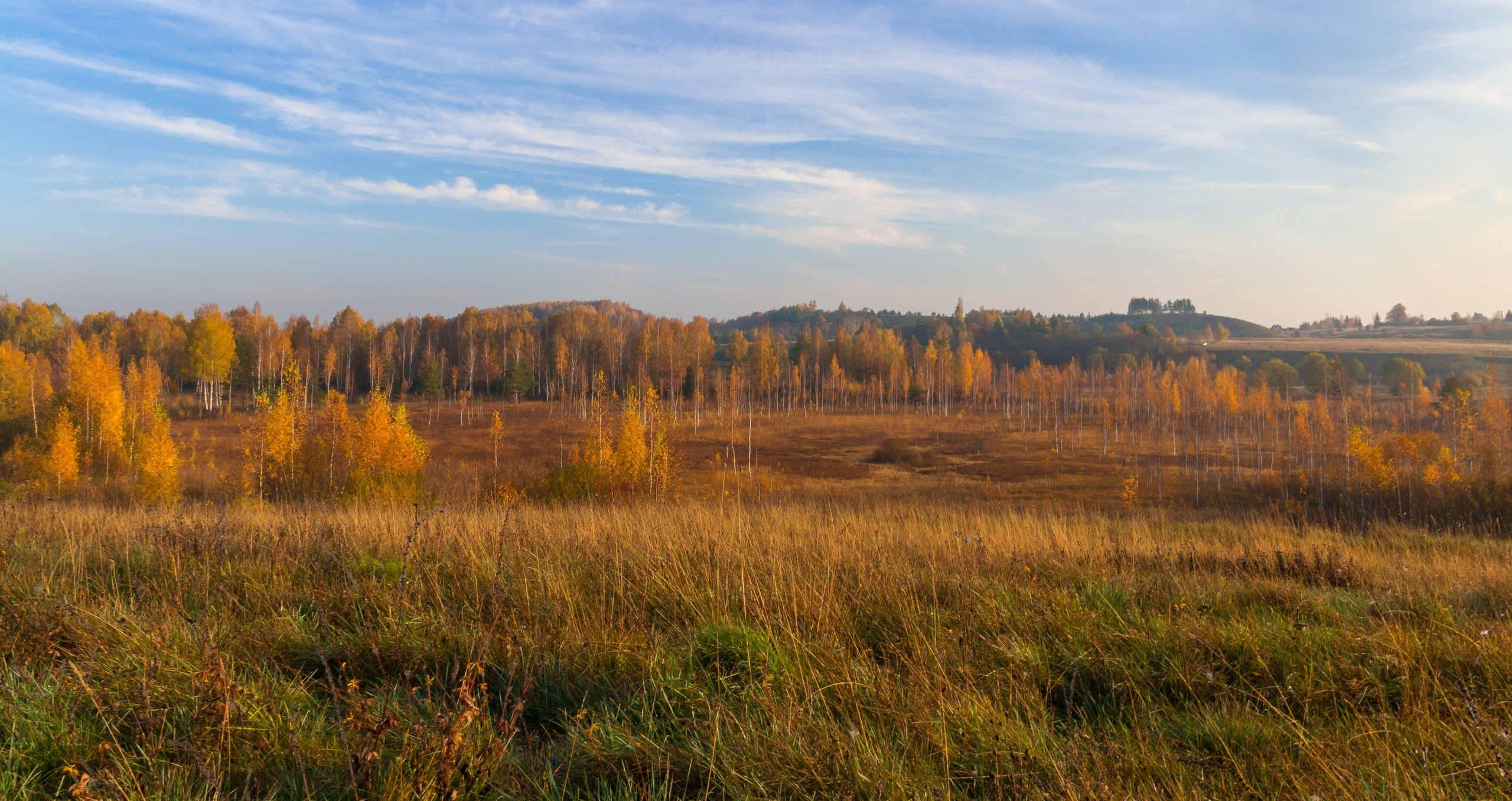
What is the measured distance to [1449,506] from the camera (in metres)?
36.9

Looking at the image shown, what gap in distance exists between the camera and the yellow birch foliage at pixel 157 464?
32.4 m

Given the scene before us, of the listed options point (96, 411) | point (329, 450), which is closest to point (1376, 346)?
point (329, 450)

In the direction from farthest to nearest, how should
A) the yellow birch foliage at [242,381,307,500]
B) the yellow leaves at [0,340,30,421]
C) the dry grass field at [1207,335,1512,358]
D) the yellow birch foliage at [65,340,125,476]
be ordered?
the dry grass field at [1207,335,1512,358]
the yellow leaves at [0,340,30,421]
the yellow birch foliage at [65,340,125,476]
the yellow birch foliage at [242,381,307,500]

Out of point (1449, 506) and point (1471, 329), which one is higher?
point (1471, 329)

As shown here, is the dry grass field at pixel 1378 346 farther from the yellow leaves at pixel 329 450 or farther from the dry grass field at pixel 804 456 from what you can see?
the yellow leaves at pixel 329 450

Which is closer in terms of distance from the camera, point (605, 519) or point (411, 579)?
point (411, 579)

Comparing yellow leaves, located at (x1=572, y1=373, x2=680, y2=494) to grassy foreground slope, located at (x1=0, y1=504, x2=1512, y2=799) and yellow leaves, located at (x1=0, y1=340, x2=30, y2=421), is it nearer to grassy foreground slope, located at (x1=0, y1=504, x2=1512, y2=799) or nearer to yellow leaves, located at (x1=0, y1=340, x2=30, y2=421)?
grassy foreground slope, located at (x1=0, y1=504, x2=1512, y2=799)

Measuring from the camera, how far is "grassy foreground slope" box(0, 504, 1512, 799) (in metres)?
2.45

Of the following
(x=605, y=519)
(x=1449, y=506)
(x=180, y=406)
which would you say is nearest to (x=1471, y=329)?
(x=1449, y=506)

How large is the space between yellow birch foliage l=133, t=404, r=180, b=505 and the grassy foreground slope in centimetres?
3345

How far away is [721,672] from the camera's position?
330cm

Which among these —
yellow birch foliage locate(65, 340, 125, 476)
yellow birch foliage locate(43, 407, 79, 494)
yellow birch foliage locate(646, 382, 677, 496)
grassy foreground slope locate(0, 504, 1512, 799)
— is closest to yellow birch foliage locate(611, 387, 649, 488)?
yellow birch foliage locate(646, 382, 677, 496)

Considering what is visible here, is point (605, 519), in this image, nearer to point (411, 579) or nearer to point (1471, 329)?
point (411, 579)

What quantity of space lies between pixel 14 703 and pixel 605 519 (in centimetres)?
490
